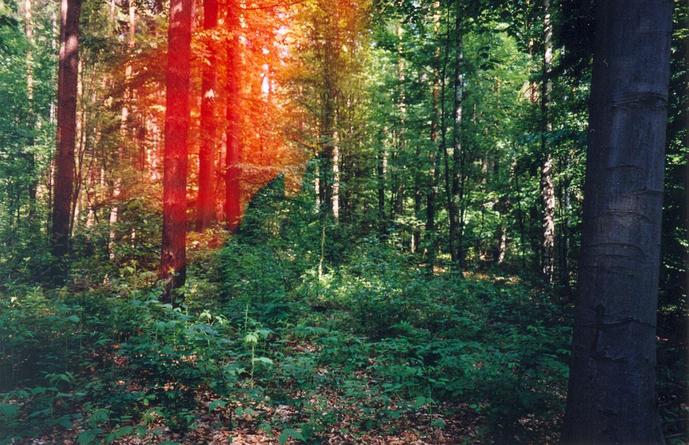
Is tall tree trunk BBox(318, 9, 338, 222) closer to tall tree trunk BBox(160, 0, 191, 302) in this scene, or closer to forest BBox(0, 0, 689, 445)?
forest BBox(0, 0, 689, 445)

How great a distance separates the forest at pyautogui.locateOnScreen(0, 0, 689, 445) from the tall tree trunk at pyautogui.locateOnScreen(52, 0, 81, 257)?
0.19ft

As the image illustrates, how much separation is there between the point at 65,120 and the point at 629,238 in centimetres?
1400

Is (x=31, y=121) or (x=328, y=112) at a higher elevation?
(x=328, y=112)

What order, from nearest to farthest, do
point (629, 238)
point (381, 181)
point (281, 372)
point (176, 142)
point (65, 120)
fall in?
point (629, 238), point (281, 372), point (176, 142), point (65, 120), point (381, 181)

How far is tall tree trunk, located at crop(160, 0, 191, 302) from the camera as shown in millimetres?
8930

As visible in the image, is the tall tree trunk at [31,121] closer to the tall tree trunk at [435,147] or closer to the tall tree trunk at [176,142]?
the tall tree trunk at [176,142]

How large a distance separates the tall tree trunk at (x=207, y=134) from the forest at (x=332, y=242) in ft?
0.35

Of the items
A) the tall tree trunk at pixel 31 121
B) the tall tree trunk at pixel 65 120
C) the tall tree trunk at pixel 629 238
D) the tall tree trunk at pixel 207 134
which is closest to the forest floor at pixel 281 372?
the tall tree trunk at pixel 629 238

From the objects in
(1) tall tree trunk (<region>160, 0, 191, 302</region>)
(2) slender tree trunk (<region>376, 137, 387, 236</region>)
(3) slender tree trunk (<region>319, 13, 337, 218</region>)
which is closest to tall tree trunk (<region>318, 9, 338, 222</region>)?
(3) slender tree trunk (<region>319, 13, 337, 218</region>)

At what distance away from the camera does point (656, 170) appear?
272cm

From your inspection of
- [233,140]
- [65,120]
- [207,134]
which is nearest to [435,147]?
[233,140]

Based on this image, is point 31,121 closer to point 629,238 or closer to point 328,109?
point 328,109

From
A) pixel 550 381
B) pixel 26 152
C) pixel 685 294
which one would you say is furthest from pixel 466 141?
pixel 26 152

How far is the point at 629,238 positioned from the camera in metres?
2.69
